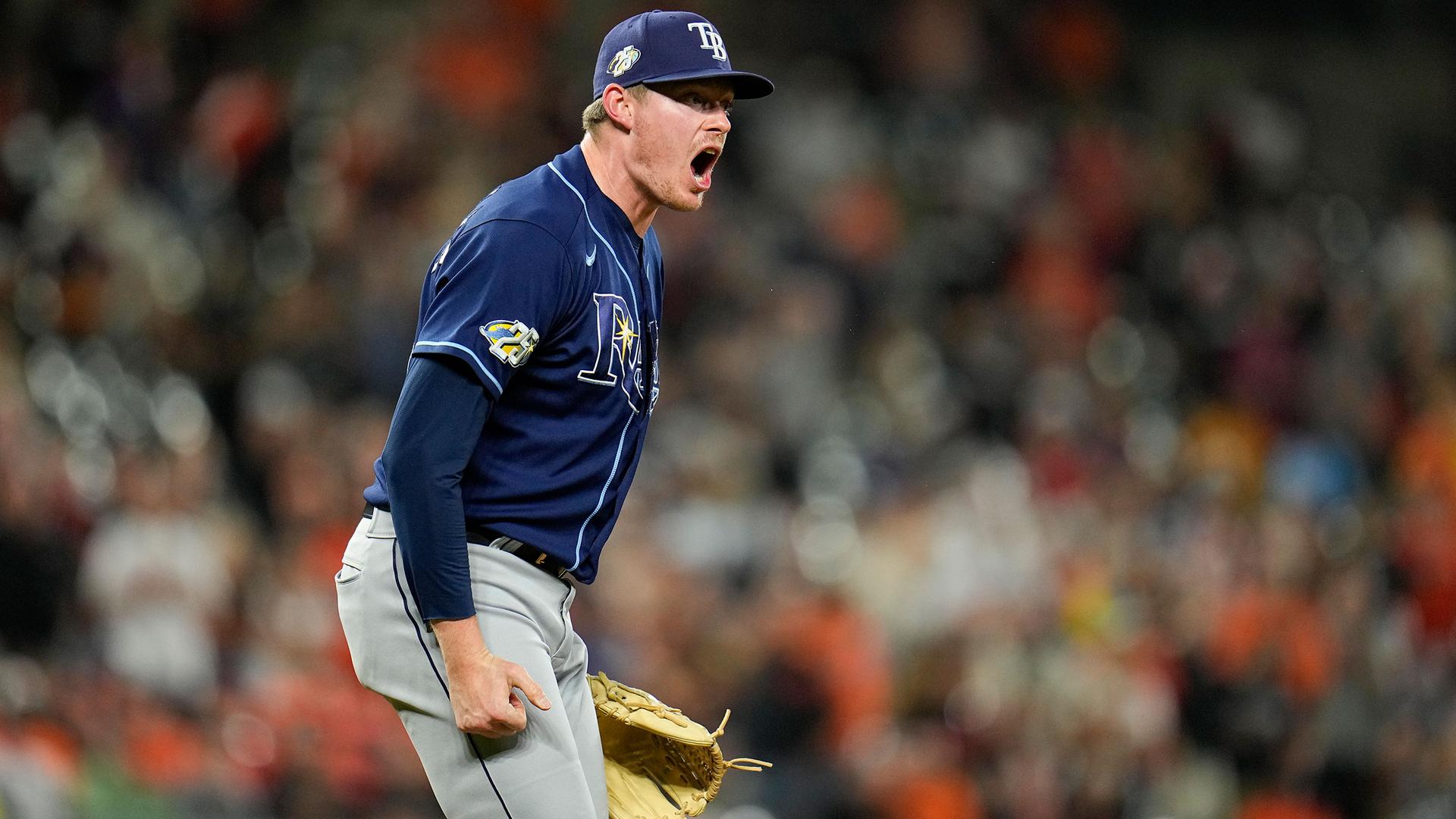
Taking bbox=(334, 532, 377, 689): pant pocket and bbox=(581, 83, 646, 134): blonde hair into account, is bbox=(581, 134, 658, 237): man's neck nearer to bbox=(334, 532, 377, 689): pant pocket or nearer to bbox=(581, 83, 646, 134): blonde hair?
bbox=(581, 83, 646, 134): blonde hair

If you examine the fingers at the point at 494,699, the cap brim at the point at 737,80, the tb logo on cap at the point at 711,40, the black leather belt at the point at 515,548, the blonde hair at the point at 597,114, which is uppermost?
the tb logo on cap at the point at 711,40

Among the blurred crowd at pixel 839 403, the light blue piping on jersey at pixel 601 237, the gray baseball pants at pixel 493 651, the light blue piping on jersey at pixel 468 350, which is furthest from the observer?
the blurred crowd at pixel 839 403

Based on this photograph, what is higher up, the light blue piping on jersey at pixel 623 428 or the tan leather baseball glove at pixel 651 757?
the light blue piping on jersey at pixel 623 428

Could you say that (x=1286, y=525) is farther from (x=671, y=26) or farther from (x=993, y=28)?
(x=671, y=26)

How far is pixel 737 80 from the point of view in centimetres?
318

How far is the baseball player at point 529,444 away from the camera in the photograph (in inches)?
113

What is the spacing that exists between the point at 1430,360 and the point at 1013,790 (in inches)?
174

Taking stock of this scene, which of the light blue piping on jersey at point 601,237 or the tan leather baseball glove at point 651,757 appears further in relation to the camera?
the tan leather baseball glove at point 651,757

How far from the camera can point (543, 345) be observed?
300 cm

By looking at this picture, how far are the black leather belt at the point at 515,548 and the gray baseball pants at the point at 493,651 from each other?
12 millimetres

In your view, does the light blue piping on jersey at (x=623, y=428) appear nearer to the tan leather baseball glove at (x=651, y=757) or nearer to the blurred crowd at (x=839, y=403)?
the tan leather baseball glove at (x=651, y=757)

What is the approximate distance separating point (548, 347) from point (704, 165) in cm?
50

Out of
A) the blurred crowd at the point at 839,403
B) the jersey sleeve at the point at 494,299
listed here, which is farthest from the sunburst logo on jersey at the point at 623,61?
the blurred crowd at the point at 839,403

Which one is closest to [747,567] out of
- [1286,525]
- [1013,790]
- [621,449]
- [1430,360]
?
[1013,790]
